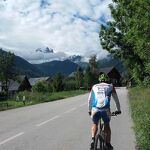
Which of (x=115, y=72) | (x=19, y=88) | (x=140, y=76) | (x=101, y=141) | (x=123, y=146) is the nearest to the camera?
(x=101, y=141)

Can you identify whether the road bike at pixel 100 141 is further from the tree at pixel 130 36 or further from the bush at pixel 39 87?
the bush at pixel 39 87

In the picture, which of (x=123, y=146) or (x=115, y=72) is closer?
(x=123, y=146)

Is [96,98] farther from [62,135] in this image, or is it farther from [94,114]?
[62,135]

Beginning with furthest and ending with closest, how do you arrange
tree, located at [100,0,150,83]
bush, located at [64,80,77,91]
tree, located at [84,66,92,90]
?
1. tree, located at [84,66,92,90]
2. bush, located at [64,80,77,91]
3. tree, located at [100,0,150,83]

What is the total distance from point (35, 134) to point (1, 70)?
8439 centimetres

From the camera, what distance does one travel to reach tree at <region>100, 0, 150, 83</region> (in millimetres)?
18453

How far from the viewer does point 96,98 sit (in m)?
8.62

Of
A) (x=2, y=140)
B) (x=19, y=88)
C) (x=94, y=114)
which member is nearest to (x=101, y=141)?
(x=94, y=114)

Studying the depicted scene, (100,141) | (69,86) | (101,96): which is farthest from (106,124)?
(69,86)

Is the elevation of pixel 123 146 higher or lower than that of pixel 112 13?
lower

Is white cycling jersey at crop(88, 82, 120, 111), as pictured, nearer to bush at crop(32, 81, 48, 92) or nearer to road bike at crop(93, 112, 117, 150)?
road bike at crop(93, 112, 117, 150)

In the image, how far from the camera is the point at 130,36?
2194cm

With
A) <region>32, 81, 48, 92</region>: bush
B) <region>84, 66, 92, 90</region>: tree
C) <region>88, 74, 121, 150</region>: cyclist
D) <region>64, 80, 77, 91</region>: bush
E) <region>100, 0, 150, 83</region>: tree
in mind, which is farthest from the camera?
<region>84, 66, 92, 90</region>: tree

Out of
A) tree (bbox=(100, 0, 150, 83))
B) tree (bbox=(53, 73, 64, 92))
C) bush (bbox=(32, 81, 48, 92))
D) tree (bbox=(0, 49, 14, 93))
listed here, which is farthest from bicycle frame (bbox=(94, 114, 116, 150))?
tree (bbox=(0, 49, 14, 93))
